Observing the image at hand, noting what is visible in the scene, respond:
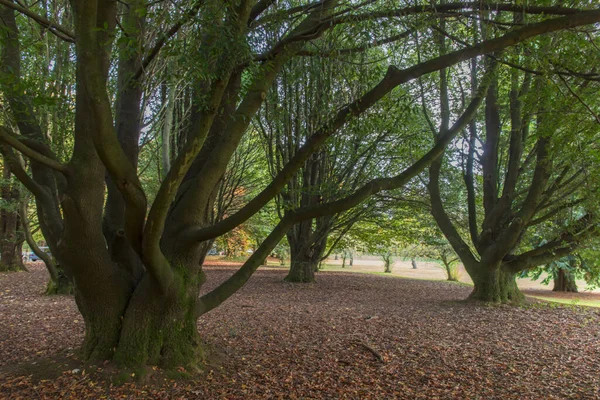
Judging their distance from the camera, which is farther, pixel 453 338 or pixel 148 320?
pixel 453 338

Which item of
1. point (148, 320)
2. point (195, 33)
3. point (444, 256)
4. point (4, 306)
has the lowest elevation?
point (4, 306)

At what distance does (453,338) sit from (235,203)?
1177cm

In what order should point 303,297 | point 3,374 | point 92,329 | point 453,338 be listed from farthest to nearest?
point 303,297, point 453,338, point 92,329, point 3,374

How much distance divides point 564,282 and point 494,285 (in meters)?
10.4

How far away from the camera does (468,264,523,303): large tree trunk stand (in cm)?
895

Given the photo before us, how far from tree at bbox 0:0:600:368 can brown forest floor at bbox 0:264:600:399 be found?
23.0 inches

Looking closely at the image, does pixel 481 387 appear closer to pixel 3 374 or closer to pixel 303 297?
pixel 3 374

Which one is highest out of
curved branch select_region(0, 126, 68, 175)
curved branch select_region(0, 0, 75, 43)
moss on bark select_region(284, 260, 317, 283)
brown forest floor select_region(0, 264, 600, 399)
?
curved branch select_region(0, 0, 75, 43)

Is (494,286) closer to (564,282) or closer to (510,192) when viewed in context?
(510,192)

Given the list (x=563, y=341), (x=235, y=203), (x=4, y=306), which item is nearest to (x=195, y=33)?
(x=563, y=341)

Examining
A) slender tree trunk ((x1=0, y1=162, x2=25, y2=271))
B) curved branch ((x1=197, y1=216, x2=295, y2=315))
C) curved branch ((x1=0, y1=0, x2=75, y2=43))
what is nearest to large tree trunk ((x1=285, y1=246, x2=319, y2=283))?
curved branch ((x1=197, y1=216, x2=295, y2=315))

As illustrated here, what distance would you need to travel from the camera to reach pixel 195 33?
3.07m

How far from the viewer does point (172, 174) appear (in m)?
3.06

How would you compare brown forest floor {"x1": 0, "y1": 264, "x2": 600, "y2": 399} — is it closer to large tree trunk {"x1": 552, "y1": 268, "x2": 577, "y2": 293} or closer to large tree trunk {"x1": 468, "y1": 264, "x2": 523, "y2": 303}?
large tree trunk {"x1": 468, "y1": 264, "x2": 523, "y2": 303}
